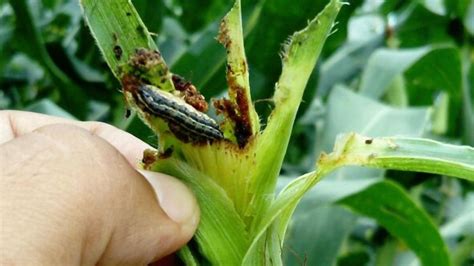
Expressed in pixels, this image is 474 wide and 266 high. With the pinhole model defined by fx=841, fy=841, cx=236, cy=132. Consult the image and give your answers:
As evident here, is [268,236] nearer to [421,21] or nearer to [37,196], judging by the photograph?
[37,196]

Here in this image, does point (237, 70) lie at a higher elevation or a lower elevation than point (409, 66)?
higher

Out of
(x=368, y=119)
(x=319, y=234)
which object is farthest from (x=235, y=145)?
(x=368, y=119)

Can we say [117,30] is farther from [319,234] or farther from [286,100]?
[319,234]

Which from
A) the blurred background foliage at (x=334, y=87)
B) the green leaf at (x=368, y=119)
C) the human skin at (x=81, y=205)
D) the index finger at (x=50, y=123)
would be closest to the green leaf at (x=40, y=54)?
the blurred background foliage at (x=334, y=87)

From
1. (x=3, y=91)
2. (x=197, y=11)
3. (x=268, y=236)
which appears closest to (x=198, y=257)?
(x=268, y=236)

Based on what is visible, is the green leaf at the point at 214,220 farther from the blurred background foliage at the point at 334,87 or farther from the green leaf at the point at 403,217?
the green leaf at the point at 403,217

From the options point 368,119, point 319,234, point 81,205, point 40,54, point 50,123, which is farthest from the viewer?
point 40,54
